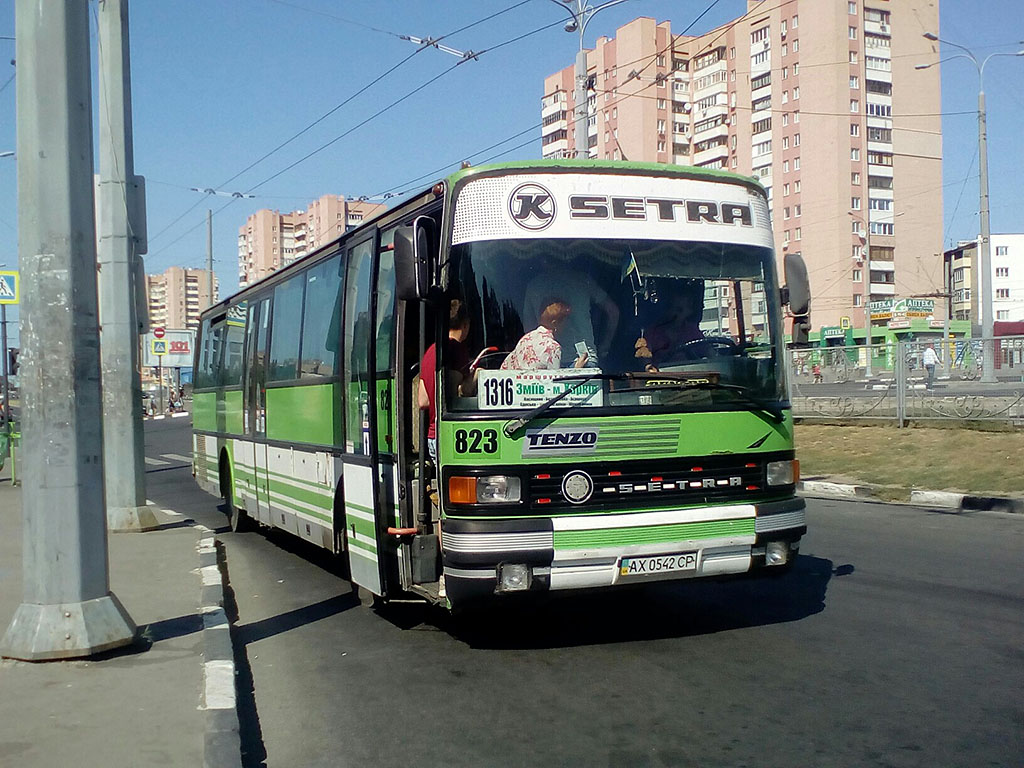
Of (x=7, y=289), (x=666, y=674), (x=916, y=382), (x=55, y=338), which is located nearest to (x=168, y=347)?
(x=7, y=289)

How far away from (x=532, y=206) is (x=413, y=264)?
80 cm

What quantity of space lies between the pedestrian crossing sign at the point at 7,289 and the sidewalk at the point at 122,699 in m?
11.2

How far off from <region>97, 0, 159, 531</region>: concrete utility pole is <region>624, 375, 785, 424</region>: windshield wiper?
8.28 meters

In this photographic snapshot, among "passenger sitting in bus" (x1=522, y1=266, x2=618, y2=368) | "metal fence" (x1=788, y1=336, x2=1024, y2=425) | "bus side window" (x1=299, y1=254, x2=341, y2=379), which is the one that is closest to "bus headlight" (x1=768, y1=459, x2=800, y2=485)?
"passenger sitting in bus" (x1=522, y1=266, x2=618, y2=368)

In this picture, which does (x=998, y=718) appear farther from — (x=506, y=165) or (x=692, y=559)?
(x=506, y=165)

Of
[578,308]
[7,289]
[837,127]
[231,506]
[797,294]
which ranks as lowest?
[231,506]

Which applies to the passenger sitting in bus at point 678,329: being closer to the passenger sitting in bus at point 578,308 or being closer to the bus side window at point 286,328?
the passenger sitting in bus at point 578,308

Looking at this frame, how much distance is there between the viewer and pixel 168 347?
59062mm

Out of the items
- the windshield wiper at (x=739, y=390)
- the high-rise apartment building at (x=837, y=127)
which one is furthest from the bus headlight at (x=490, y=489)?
the high-rise apartment building at (x=837, y=127)

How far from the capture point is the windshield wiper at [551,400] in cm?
590

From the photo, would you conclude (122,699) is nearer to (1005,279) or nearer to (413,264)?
(413,264)

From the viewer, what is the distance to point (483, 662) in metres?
6.31

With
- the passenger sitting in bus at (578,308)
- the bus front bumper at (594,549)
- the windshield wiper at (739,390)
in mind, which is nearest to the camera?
the bus front bumper at (594,549)

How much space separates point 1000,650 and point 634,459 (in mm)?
2442
